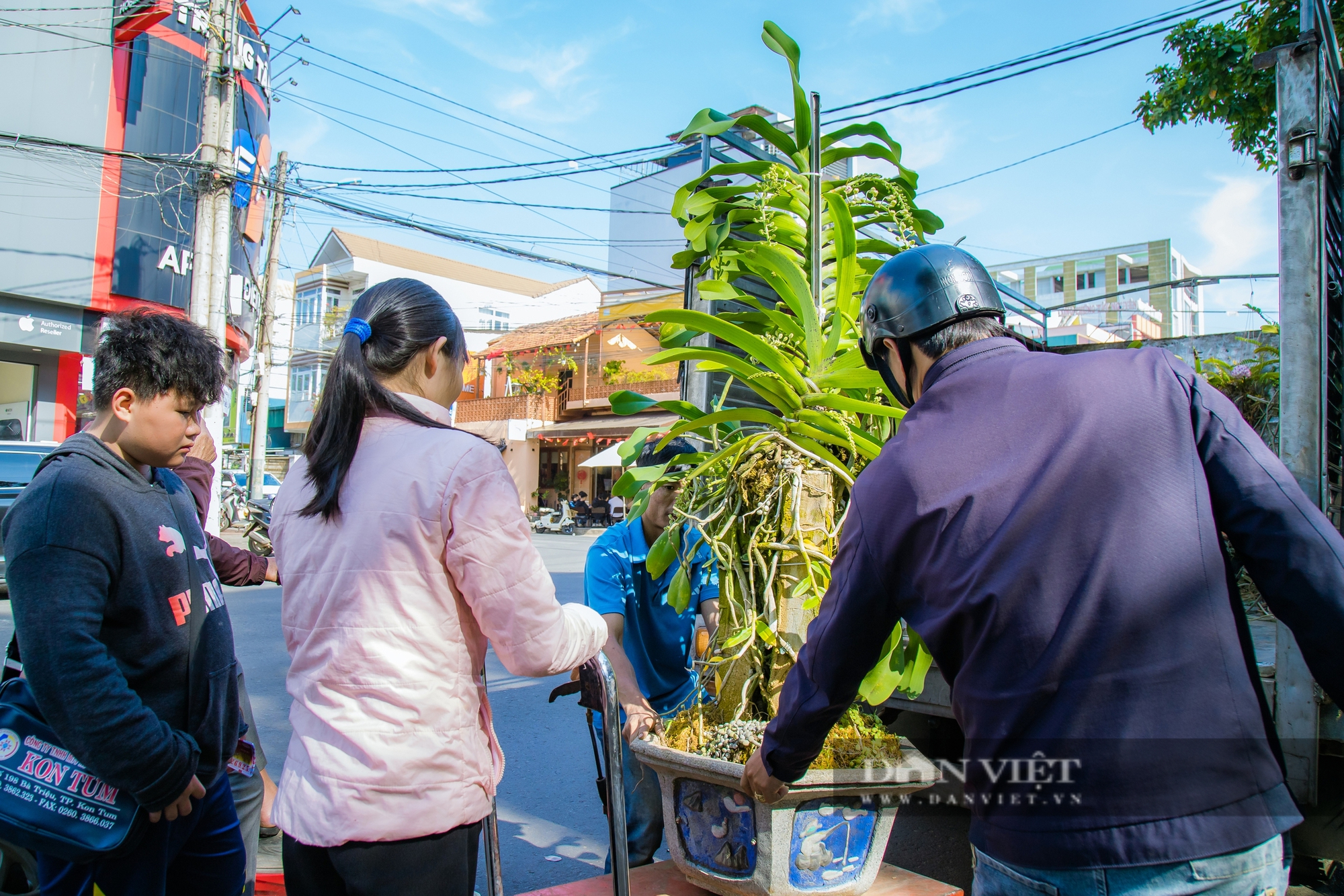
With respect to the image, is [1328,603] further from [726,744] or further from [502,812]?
[502,812]

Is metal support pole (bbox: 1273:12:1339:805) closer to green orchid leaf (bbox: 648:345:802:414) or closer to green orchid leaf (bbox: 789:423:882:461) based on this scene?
green orchid leaf (bbox: 789:423:882:461)

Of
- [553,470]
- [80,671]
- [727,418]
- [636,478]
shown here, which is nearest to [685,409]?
[727,418]

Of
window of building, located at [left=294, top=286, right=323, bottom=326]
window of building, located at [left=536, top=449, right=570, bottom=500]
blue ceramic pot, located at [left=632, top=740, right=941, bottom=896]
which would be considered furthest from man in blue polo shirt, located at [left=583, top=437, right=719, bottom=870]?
window of building, located at [left=294, top=286, right=323, bottom=326]

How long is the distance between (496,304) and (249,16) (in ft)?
64.1

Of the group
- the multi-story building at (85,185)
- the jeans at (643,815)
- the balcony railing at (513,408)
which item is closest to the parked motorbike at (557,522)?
the balcony railing at (513,408)

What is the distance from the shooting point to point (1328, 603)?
110 centimetres

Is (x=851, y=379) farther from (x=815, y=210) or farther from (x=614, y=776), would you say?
(x=614, y=776)

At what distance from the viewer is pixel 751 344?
1.95m

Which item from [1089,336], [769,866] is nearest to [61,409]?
[769,866]

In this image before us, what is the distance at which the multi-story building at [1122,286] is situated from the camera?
27125mm

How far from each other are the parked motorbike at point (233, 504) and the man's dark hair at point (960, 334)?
17822mm

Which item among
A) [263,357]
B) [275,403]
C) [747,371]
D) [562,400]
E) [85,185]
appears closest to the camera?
[747,371]

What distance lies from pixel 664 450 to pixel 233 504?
18442 mm

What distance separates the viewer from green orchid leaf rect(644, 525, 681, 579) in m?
2.06
